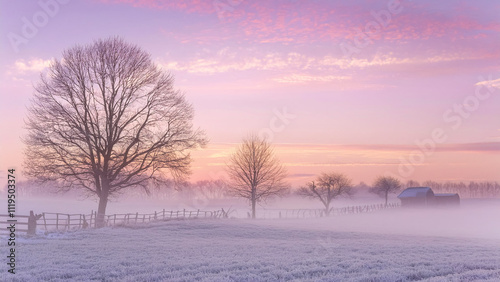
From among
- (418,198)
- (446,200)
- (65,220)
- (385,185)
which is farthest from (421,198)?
(65,220)

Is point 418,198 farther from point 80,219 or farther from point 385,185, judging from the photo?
point 80,219

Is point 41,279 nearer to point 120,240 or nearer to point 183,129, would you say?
point 120,240

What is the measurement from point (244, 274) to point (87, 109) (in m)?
25.5

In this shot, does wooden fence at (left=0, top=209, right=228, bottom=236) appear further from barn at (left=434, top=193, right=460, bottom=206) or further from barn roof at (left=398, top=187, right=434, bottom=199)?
barn at (left=434, top=193, right=460, bottom=206)

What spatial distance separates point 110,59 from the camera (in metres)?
36.4

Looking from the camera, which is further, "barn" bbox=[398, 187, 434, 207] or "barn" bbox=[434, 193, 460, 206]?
"barn" bbox=[434, 193, 460, 206]

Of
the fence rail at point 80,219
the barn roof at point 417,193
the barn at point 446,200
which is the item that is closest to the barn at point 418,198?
the barn roof at point 417,193

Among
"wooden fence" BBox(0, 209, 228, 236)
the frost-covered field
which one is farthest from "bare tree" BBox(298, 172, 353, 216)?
the frost-covered field

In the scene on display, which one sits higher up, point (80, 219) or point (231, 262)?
point (80, 219)

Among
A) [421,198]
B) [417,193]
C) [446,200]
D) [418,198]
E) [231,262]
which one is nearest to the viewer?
[231,262]

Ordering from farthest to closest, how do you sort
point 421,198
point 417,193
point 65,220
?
point 417,193
point 421,198
point 65,220

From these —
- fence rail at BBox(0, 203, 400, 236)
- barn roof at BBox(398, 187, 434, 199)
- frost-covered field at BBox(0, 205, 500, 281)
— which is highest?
barn roof at BBox(398, 187, 434, 199)

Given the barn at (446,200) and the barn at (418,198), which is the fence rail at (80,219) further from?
the barn at (446,200)

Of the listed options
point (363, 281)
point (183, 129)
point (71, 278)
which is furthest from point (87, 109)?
point (363, 281)
